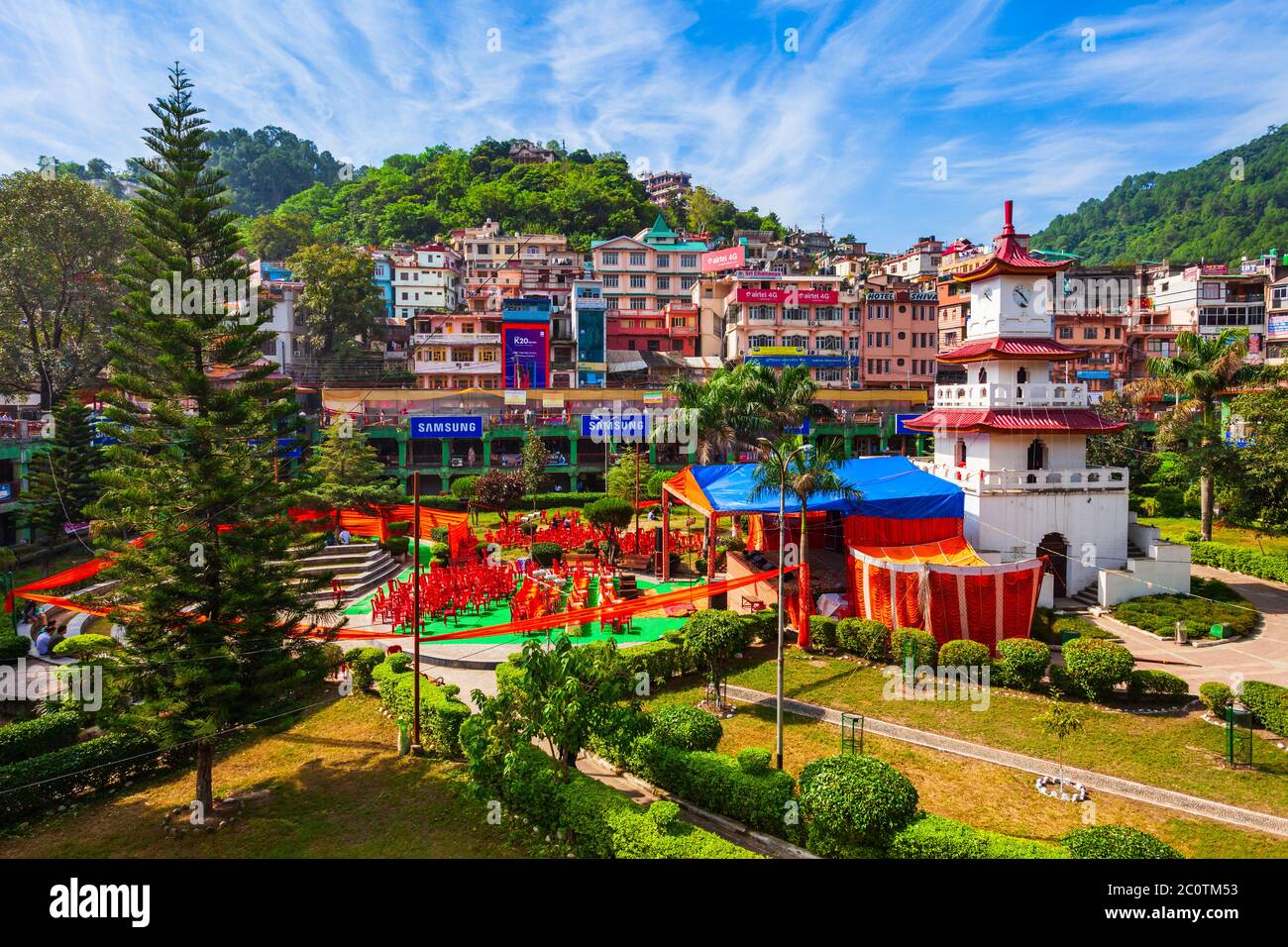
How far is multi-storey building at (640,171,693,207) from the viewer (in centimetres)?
11819

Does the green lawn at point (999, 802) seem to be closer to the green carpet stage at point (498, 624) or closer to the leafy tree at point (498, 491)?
the green carpet stage at point (498, 624)

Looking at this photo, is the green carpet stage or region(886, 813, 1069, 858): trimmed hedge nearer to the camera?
region(886, 813, 1069, 858): trimmed hedge

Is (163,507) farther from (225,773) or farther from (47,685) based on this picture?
(47,685)

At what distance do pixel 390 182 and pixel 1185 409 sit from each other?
93.8 metres

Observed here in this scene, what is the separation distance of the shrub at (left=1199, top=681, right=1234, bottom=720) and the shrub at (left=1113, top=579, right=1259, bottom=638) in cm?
587

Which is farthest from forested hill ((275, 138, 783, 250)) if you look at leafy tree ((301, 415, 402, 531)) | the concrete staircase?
the concrete staircase

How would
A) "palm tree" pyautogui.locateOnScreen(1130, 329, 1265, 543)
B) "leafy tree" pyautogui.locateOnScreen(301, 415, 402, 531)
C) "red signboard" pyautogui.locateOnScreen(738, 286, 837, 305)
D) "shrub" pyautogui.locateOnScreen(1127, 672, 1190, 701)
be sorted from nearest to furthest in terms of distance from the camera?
"shrub" pyautogui.locateOnScreen(1127, 672, 1190, 701) → "palm tree" pyautogui.locateOnScreen(1130, 329, 1265, 543) → "leafy tree" pyautogui.locateOnScreen(301, 415, 402, 531) → "red signboard" pyautogui.locateOnScreen(738, 286, 837, 305)

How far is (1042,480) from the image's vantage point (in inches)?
1014

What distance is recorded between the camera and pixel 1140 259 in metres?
102

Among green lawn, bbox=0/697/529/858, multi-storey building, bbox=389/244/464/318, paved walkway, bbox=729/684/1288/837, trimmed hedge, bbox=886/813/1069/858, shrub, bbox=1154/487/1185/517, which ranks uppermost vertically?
multi-storey building, bbox=389/244/464/318

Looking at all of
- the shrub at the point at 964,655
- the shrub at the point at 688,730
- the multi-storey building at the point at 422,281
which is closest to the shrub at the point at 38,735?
the shrub at the point at 688,730

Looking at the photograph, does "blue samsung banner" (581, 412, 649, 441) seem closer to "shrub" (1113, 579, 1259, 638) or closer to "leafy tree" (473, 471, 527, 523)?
"leafy tree" (473, 471, 527, 523)

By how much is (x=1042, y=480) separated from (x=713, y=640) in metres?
14.7
